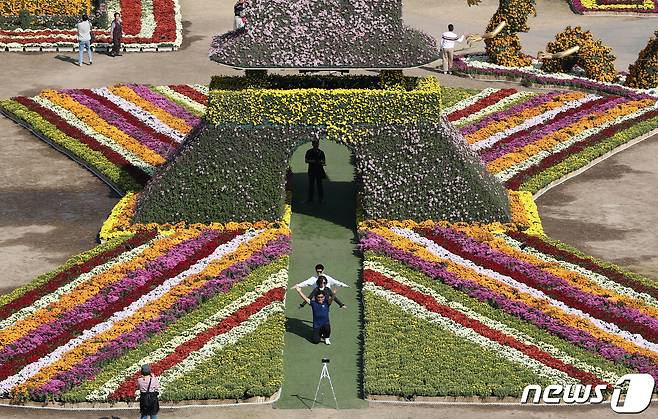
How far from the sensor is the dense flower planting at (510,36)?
51.2m

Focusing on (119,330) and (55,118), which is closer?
(119,330)

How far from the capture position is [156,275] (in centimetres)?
3297

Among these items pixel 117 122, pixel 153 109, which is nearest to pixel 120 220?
pixel 117 122

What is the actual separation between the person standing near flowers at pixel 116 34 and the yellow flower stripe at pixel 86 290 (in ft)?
60.9

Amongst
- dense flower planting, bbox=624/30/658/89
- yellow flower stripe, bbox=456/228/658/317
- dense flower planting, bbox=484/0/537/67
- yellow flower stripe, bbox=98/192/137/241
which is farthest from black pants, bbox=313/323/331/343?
dense flower planting, bbox=484/0/537/67

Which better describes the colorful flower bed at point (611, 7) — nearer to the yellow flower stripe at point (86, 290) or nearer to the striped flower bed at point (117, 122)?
the striped flower bed at point (117, 122)

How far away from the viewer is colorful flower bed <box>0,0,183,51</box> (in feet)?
176

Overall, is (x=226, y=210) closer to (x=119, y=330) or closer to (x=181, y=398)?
(x=119, y=330)

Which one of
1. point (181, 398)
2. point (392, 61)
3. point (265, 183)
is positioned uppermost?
point (392, 61)

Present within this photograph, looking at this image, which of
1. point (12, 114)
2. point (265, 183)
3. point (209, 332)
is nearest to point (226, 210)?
point (265, 183)

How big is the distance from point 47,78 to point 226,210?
658 inches

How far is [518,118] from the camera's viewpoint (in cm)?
4506

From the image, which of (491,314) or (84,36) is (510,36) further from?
(491,314)

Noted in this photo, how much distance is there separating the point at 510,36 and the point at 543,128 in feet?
26.0
